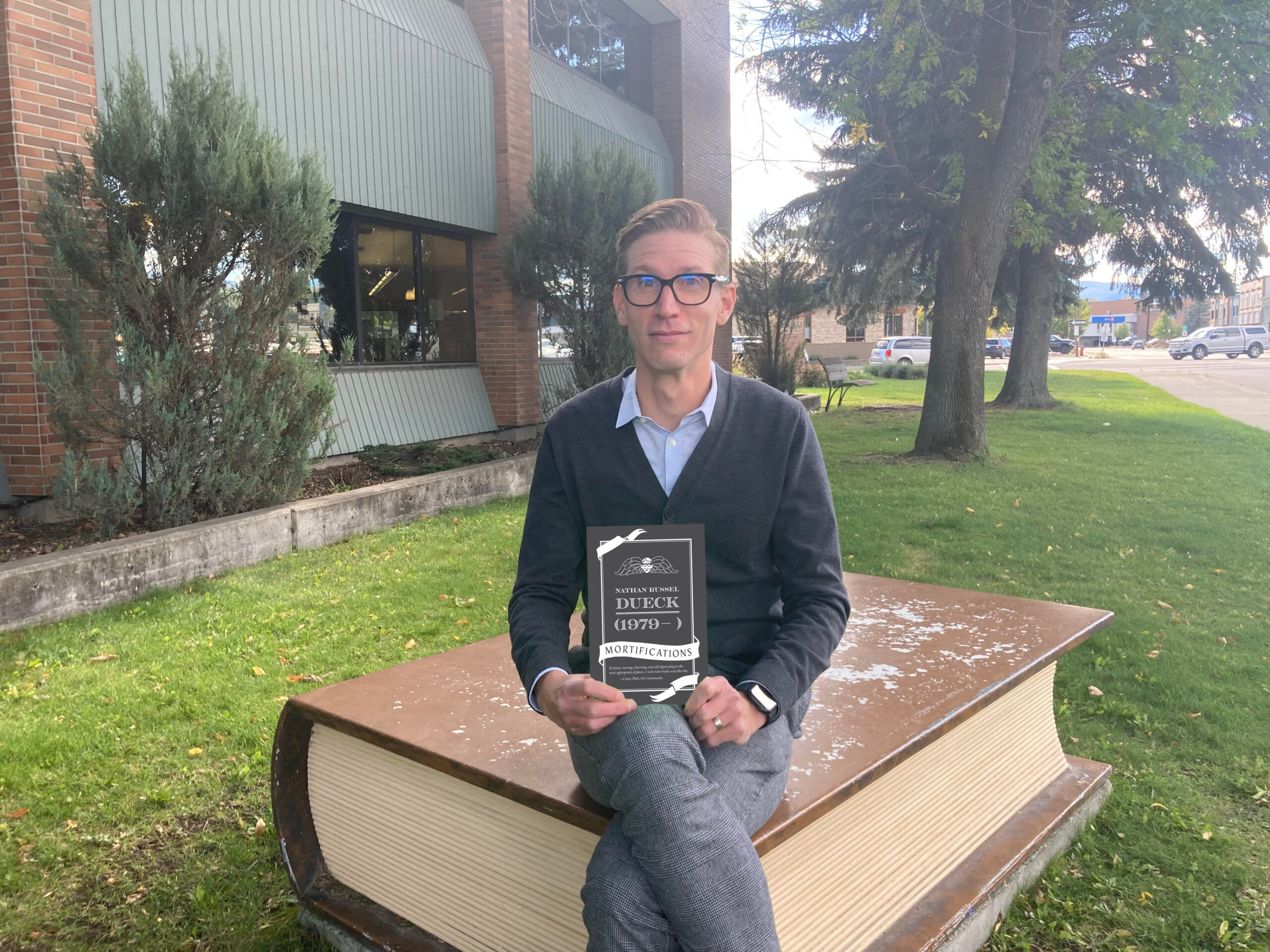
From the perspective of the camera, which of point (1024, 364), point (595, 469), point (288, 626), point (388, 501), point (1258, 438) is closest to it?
point (595, 469)

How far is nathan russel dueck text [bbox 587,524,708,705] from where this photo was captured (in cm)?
187

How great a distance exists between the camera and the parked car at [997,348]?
56469 millimetres

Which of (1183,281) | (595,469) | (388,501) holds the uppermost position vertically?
(1183,281)

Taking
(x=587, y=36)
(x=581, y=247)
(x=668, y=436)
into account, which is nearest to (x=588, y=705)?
(x=668, y=436)

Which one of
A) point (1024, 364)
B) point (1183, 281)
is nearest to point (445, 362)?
point (1024, 364)

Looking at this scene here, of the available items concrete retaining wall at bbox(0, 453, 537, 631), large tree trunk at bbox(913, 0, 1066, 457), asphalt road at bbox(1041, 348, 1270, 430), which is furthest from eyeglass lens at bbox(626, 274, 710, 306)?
asphalt road at bbox(1041, 348, 1270, 430)

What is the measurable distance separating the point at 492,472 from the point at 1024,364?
50.2 ft

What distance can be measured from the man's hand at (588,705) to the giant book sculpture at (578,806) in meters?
0.22

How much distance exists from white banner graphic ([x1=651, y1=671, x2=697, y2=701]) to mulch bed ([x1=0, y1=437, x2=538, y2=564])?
17.0ft

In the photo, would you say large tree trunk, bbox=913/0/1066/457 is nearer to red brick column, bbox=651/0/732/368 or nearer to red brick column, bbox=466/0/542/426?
red brick column, bbox=466/0/542/426

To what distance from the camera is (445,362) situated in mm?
12164

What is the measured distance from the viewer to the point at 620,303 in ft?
7.60

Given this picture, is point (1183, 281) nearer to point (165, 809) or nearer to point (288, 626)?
point (288, 626)

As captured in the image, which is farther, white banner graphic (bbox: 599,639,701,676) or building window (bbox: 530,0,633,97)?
building window (bbox: 530,0,633,97)
